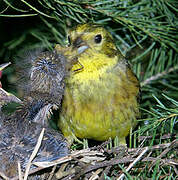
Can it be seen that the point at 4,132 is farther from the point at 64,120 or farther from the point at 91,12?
the point at 91,12

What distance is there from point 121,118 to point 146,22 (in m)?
0.75

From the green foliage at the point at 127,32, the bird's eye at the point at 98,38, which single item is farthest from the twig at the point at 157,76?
the bird's eye at the point at 98,38

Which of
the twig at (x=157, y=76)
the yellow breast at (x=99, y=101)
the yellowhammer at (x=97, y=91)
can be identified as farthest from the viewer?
the twig at (x=157, y=76)

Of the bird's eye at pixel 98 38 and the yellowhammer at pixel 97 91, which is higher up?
the bird's eye at pixel 98 38

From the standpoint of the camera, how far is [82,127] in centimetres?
290

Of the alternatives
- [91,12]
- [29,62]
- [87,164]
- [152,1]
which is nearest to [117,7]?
[91,12]

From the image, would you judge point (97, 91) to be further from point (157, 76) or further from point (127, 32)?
point (157, 76)

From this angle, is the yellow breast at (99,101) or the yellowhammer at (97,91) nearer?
the yellowhammer at (97,91)

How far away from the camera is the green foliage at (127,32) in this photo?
8.89 ft

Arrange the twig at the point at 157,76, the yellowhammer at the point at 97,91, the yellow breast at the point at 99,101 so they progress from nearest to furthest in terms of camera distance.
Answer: the yellowhammer at the point at 97,91 → the yellow breast at the point at 99,101 → the twig at the point at 157,76

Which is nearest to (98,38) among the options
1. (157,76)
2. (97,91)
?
(97,91)

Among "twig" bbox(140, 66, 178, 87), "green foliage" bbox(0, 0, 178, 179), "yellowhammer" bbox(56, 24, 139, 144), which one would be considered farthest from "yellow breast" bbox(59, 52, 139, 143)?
"twig" bbox(140, 66, 178, 87)

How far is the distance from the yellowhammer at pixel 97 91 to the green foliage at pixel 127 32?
0.56 ft

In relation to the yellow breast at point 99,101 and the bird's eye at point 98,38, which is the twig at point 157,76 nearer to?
the yellow breast at point 99,101
